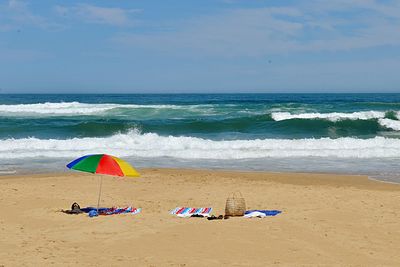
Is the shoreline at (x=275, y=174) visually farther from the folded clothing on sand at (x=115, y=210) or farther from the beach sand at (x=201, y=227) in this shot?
the folded clothing on sand at (x=115, y=210)

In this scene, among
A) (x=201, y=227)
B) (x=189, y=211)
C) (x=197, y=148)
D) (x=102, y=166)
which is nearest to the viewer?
(x=201, y=227)

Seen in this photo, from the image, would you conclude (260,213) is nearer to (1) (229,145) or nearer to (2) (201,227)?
(2) (201,227)

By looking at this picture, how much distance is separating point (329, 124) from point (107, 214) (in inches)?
856

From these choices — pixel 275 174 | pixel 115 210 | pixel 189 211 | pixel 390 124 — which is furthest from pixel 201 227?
pixel 390 124

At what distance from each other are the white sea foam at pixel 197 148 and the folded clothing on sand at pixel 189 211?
26.2 feet

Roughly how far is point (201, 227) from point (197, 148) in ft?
39.1

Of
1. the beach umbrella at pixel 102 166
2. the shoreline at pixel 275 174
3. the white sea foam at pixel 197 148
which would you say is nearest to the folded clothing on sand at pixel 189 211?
the beach umbrella at pixel 102 166

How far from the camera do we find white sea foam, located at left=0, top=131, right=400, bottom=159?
1680 centimetres

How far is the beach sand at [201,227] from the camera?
230 inches

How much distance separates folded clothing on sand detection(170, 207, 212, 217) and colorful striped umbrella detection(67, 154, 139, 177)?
96 centimetres

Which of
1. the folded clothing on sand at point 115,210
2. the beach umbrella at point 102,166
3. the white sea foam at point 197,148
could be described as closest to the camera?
the beach umbrella at point 102,166

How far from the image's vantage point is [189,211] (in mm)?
8234

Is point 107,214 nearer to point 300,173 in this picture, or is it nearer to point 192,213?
point 192,213

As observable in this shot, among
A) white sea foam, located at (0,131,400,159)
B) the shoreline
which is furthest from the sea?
the shoreline
